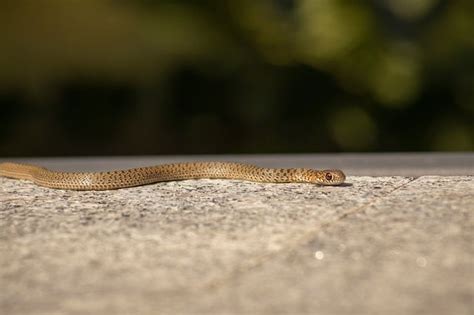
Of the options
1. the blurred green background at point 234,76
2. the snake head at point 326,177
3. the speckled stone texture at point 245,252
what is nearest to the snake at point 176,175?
the snake head at point 326,177

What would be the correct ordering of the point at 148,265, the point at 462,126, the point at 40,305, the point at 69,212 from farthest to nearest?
the point at 462,126
the point at 69,212
the point at 148,265
the point at 40,305

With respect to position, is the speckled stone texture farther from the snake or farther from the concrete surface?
the snake

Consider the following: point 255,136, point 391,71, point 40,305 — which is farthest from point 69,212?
point 391,71

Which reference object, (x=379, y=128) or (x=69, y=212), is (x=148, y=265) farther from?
(x=379, y=128)

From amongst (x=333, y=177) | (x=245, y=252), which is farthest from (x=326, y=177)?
(x=245, y=252)

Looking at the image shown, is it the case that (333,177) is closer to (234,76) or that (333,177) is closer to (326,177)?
(326,177)

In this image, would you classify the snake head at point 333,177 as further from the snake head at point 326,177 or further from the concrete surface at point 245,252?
the concrete surface at point 245,252

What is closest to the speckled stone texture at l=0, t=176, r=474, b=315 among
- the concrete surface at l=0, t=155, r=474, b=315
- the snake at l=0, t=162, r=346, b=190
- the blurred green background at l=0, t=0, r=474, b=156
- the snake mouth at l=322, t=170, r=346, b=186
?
the concrete surface at l=0, t=155, r=474, b=315
